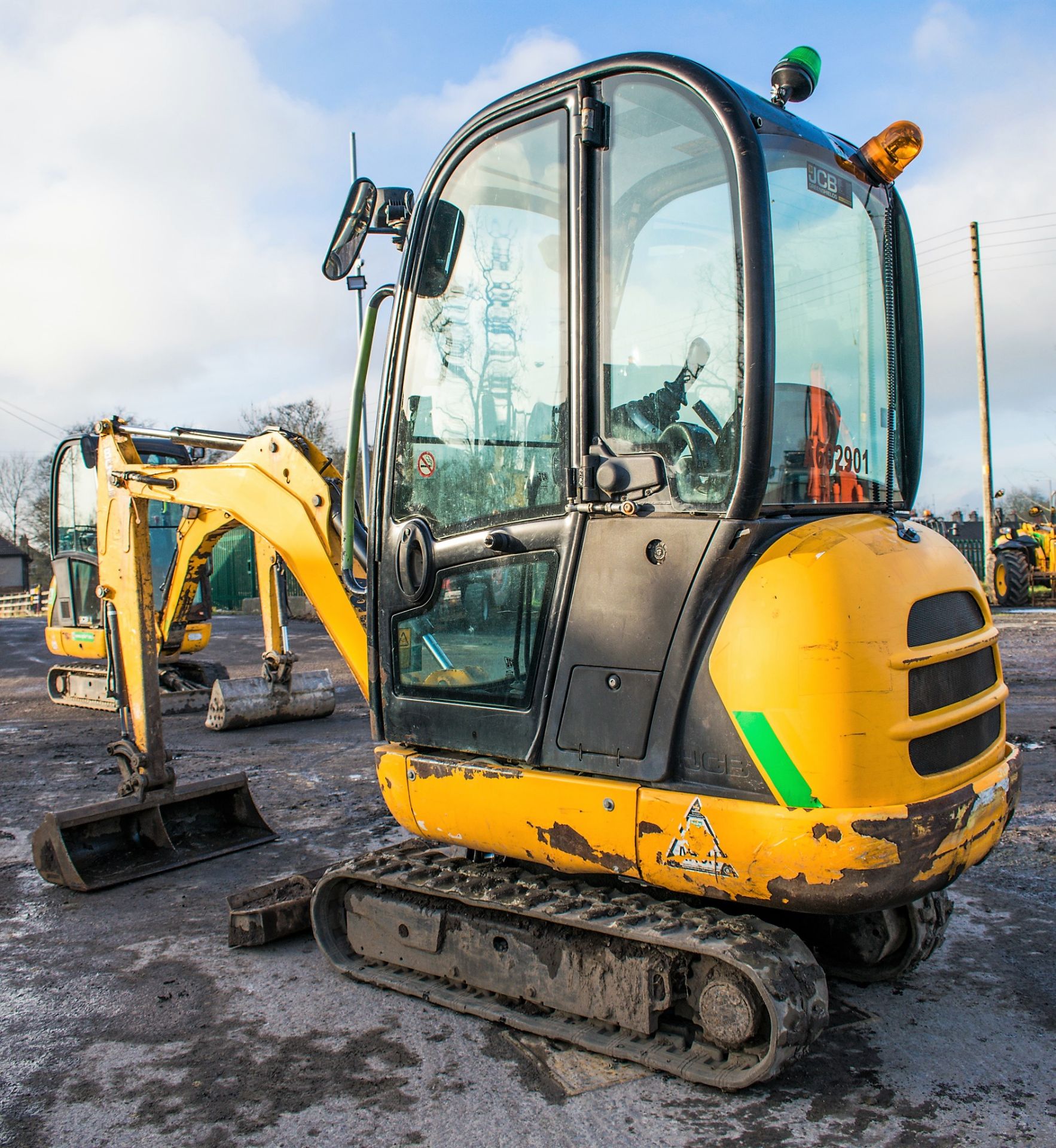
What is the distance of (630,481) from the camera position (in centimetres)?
281

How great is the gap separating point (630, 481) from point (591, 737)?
0.73 metres

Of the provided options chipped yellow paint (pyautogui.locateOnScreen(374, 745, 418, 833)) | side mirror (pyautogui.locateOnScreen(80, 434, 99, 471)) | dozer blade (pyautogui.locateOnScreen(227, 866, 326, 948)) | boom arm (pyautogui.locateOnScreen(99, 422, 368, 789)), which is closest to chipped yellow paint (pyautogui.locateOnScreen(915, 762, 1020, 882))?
chipped yellow paint (pyautogui.locateOnScreen(374, 745, 418, 833))

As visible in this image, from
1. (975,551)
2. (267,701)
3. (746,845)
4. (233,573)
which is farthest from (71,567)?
(975,551)

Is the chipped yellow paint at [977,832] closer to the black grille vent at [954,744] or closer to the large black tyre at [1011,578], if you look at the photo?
the black grille vent at [954,744]

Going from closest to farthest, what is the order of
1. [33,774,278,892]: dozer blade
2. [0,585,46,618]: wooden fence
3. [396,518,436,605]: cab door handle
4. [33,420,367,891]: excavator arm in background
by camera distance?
[396,518,436,605]: cab door handle < [33,420,367,891]: excavator arm in background < [33,774,278,892]: dozer blade < [0,585,46,618]: wooden fence

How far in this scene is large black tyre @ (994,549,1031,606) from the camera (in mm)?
19578

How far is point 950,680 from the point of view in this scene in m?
2.86

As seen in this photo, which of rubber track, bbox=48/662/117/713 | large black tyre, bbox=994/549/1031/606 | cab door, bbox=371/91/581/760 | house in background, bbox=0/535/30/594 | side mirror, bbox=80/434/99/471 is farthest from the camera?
house in background, bbox=0/535/30/594

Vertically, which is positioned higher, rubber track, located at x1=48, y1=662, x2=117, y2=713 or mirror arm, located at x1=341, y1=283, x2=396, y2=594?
mirror arm, located at x1=341, y1=283, x2=396, y2=594

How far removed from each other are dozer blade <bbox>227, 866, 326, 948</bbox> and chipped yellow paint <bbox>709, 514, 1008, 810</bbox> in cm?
223

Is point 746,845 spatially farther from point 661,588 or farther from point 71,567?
point 71,567

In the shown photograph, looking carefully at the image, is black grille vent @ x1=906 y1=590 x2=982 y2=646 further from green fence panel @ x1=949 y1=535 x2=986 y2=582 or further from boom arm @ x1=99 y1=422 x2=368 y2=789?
green fence panel @ x1=949 y1=535 x2=986 y2=582

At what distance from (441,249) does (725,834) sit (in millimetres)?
2054

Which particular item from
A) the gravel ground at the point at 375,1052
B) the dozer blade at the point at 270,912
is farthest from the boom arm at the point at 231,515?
the gravel ground at the point at 375,1052
